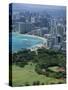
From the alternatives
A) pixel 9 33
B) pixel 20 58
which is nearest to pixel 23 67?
pixel 20 58

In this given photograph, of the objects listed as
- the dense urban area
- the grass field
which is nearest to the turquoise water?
the dense urban area

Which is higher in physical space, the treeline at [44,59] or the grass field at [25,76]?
the treeline at [44,59]

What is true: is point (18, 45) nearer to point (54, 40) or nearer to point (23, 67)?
point (23, 67)

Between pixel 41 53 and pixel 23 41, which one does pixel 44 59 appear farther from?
pixel 23 41

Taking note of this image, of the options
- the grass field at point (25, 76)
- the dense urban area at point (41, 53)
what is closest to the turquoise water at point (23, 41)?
the dense urban area at point (41, 53)

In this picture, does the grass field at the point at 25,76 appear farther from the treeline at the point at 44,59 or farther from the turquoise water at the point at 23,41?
the turquoise water at the point at 23,41

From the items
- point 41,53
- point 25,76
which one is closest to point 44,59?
point 41,53

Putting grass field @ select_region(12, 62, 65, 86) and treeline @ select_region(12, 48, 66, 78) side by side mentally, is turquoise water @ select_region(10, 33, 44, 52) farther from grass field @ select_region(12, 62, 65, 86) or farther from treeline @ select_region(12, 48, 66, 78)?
grass field @ select_region(12, 62, 65, 86)

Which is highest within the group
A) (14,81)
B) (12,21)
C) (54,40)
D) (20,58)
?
(12,21)

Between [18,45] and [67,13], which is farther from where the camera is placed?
[67,13]
